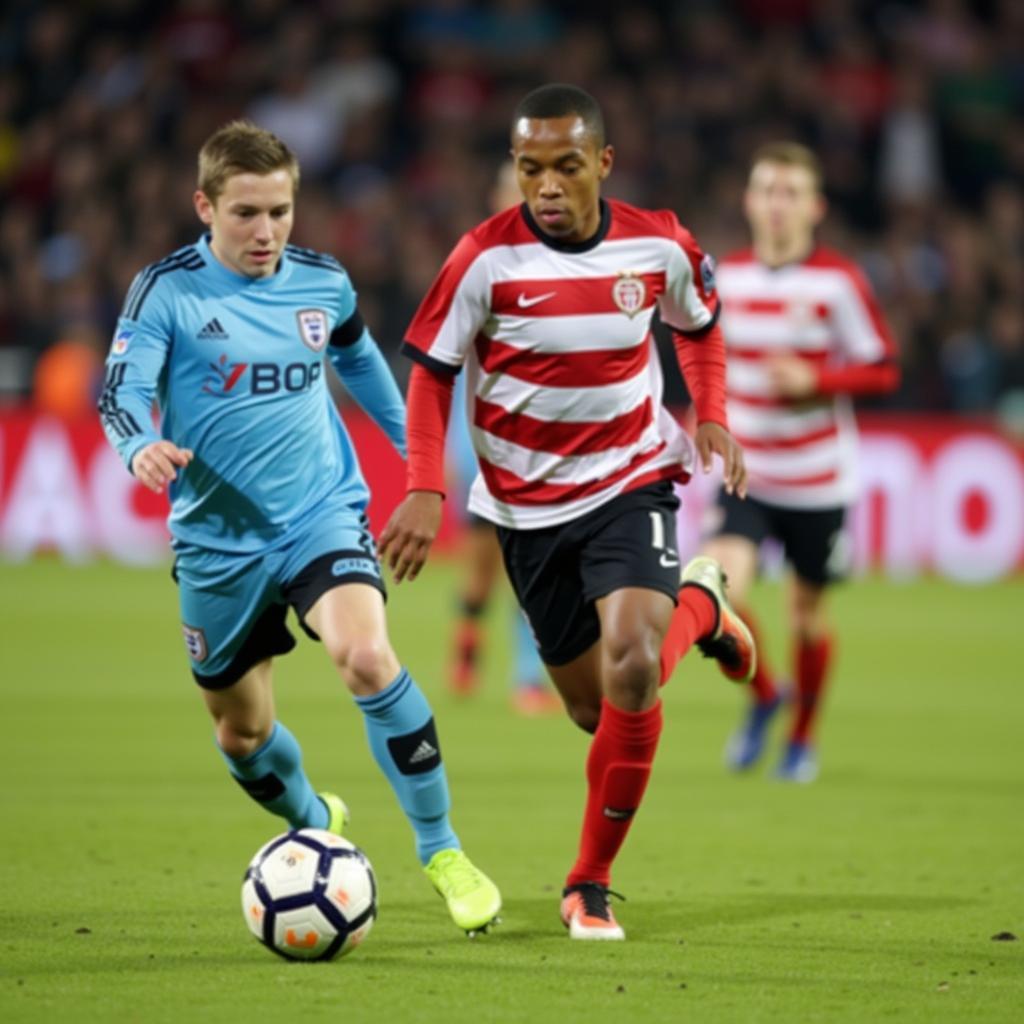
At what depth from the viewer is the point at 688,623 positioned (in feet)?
21.3

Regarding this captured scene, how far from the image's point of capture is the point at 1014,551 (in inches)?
664

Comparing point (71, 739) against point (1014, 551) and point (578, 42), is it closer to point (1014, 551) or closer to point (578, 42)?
point (1014, 551)

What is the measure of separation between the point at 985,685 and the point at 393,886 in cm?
623

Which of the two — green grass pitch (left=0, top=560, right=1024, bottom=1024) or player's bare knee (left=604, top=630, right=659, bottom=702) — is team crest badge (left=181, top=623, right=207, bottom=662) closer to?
green grass pitch (left=0, top=560, right=1024, bottom=1024)

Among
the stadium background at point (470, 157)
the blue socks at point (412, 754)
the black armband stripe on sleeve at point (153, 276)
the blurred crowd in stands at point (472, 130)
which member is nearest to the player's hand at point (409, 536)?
Answer: the blue socks at point (412, 754)

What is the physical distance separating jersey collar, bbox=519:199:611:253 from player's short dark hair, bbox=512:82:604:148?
0.25 metres

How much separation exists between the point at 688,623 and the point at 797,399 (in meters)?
2.78

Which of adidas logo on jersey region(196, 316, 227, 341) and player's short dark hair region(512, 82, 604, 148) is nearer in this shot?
player's short dark hair region(512, 82, 604, 148)

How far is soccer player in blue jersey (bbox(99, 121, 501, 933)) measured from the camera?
5.78 metres

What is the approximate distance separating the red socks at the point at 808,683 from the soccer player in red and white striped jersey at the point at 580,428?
113 inches

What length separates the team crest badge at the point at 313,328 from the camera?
20.0ft

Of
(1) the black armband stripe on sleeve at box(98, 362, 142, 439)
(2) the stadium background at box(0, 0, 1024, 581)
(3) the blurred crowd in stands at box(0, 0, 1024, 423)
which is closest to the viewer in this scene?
(1) the black armband stripe on sleeve at box(98, 362, 142, 439)

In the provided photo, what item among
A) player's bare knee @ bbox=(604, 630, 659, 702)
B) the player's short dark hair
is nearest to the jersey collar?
the player's short dark hair

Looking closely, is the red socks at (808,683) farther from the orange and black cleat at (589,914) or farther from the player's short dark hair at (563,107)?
the player's short dark hair at (563,107)
